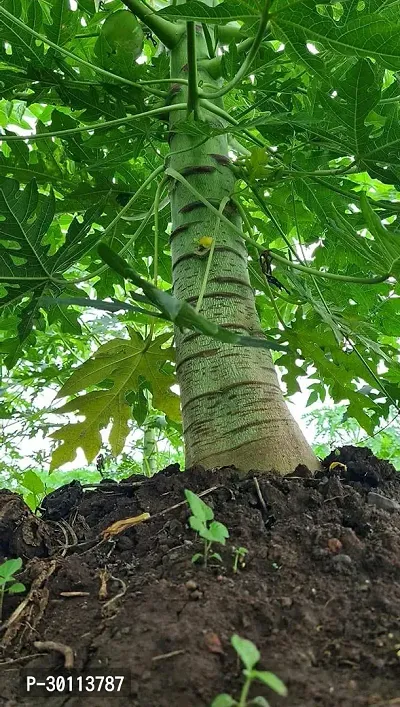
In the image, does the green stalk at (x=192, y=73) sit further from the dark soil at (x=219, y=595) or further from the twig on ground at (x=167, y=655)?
the twig on ground at (x=167, y=655)

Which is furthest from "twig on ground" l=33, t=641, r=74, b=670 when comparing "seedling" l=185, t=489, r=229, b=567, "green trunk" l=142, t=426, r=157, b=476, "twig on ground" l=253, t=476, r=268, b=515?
"green trunk" l=142, t=426, r=157, b=476

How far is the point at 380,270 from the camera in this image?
101 cm

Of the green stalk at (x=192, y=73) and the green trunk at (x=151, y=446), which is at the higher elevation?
the green stalk at (x=192, y=73)

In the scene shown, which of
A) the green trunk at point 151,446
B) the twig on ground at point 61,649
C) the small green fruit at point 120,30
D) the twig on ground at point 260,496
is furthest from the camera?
the green trunk at point 151,446

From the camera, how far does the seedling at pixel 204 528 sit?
649 mm

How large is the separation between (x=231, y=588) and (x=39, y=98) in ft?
3.66

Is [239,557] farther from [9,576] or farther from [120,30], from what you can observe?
[120,30]

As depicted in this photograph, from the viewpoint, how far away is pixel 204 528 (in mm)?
663

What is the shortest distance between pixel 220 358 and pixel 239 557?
0.43m

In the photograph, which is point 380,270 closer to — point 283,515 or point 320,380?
point 283,515

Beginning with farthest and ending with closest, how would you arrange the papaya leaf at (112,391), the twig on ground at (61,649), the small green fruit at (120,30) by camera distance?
the small green fruit at (120,30) < the papaya leaf at (112,391) < the twig on ground at (61,649)

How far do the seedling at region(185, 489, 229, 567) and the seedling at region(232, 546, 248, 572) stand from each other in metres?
0.02

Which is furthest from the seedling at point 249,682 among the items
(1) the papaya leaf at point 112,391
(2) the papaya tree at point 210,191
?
(1) the papaya leaf at point 112,391

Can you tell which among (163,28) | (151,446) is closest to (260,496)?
(163,28)
